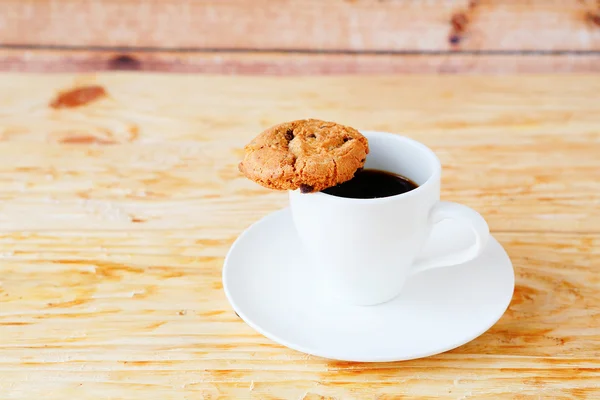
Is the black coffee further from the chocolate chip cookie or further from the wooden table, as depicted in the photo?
the wooden table

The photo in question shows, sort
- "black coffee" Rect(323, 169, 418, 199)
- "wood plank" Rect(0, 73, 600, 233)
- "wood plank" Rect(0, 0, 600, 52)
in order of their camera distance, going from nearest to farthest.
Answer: "black coffee" Rect(323, 169, 418, 199) < "wood plank" Rect(0, 73, 600, 233) < "wood plank" Rect(0, 0, 600, 52)

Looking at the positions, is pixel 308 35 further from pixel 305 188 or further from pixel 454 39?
pixel 305 188

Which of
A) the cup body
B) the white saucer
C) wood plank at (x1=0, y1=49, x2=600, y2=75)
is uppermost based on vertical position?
the cup body

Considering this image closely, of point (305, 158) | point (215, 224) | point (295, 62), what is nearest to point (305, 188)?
point (305, 158)

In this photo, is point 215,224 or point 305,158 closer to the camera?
point 305,158

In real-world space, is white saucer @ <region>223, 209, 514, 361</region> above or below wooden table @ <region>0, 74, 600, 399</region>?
above

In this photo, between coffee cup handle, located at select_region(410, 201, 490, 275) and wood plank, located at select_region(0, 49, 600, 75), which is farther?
wood plank, located at select_region(0, 49, 600, 75)

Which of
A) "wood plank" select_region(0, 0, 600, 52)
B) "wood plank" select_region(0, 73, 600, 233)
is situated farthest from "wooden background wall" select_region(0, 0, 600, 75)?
"wood plank" select_region(0, 73, 600, 233)
